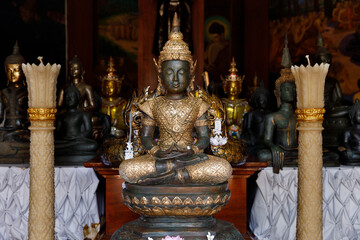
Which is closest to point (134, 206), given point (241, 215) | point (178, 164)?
point (178, 164)

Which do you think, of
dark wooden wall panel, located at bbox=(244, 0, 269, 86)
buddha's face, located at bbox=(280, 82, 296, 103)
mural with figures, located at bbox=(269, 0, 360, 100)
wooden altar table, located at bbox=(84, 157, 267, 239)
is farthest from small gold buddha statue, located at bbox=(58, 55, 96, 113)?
mural with figures, located at bbox=(269, 0, 360, 100)

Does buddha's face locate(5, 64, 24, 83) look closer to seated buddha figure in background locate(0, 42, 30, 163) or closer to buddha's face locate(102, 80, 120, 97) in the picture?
seated buddha figure in background locate(0, 42, 30, 163)

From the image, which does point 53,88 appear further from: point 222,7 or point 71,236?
point 222,7

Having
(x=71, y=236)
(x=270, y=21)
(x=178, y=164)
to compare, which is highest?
(x=270, y=21)

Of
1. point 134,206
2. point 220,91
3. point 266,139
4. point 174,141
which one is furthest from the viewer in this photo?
point 220,91

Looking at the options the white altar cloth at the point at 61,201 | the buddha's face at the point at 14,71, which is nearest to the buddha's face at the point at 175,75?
the white altar cloth at the point at 61,201

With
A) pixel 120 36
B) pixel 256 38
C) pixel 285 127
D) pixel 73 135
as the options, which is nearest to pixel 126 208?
pixel 73 135

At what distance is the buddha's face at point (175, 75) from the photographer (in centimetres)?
414

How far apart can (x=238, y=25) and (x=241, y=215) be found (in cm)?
591

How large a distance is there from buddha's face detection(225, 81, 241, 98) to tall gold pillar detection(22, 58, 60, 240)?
3.88 m

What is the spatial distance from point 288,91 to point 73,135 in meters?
2.48

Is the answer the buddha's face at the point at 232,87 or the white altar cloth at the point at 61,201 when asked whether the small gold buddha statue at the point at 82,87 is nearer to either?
the white altar cloth at the point at 61,201

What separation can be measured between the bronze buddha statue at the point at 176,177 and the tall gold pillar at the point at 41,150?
54 cm

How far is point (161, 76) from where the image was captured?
14.0 ft
